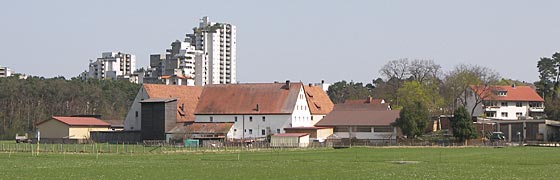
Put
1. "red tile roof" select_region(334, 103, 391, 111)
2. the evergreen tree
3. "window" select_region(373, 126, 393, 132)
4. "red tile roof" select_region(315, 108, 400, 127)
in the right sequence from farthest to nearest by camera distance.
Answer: "red tile roof" select_region(334, 103, 391, 111) < "red tile roof" select_region(315, 108, 400, 127) < "window" select_region(373, 126, 393, 132) < the evergreen tree

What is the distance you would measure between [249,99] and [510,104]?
1624 inches

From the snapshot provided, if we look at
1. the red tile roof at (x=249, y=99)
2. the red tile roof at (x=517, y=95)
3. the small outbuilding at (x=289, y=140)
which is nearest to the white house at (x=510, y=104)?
the red tile roof at (x=517, y=95)

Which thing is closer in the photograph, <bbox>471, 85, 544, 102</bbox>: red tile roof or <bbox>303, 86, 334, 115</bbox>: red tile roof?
<bbox>303, 86, 334, 115</bbox>: red tile roof

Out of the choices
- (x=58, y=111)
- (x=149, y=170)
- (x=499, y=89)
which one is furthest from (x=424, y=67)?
(x=149, y=170)

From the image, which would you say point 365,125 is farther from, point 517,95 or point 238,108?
point 517,95

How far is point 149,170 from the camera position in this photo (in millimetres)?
43062

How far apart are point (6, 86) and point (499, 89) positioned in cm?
7562

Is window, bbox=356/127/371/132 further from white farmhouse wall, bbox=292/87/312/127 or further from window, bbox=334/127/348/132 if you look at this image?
white farmhouse wall, bbox=292/87/312/127

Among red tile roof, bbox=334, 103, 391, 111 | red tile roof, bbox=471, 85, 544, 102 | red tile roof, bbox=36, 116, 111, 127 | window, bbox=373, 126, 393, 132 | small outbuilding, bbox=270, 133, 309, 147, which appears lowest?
small outbuilding, bbox=270, 133, 309, 147

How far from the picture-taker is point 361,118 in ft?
326

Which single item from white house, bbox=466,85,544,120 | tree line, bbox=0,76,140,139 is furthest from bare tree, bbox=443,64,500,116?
tree line, bbox=0,76,140,139

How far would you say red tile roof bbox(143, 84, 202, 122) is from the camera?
348 feet

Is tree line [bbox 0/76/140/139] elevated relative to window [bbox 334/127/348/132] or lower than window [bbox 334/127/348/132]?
elevated

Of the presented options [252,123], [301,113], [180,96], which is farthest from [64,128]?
[301,113]
